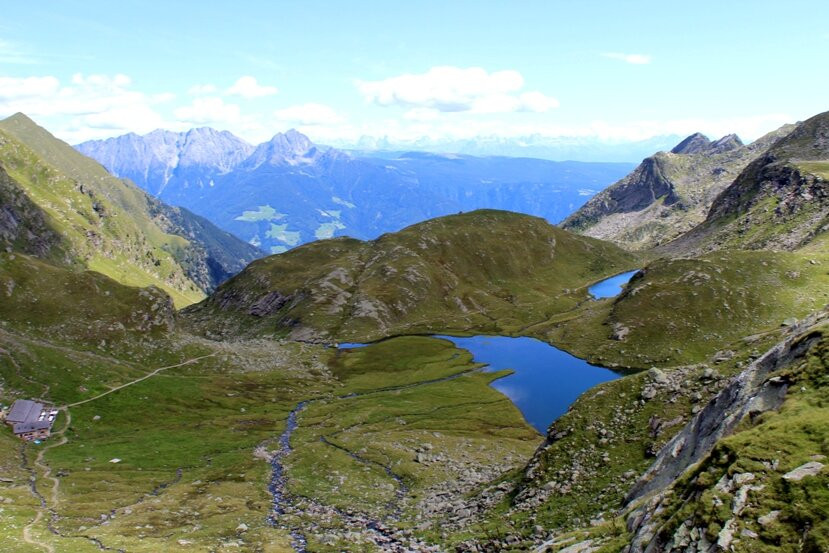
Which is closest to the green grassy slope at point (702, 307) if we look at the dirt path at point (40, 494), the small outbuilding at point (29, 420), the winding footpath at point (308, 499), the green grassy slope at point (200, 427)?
the green grassy slope at point (200, 427)

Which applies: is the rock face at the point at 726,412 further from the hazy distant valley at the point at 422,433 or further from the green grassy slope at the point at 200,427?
the green grassy slope at the point at 200,427

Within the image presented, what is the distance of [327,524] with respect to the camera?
67.2 meters

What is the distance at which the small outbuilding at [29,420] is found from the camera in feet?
319

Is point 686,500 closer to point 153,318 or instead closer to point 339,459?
point 339,459

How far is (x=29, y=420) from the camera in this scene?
99125mm

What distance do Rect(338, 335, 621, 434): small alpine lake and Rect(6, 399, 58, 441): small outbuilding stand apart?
10280cm

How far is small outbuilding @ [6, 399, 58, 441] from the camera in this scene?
97375 mm

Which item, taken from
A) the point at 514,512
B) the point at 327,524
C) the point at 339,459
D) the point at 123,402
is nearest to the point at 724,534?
the point at 514,512

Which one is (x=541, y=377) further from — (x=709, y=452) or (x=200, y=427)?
(x=709, y=452)

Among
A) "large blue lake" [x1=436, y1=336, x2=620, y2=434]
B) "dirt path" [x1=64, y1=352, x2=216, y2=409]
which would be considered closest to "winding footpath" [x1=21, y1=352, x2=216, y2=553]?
"dirt path" [x1=64, y1=352, x2=216, y2=409]

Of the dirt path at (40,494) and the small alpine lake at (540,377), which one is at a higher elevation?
the dirt path at (40,494)

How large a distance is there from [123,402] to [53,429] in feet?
65.4

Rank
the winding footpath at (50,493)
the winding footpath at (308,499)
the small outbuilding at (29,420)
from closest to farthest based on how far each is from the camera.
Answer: the winding footpath at (50,493) → the winding footpath at (308,499) → the small outbuilding at (29,420)

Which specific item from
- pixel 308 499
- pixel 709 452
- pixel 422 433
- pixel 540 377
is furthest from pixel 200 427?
pixel 709 452
